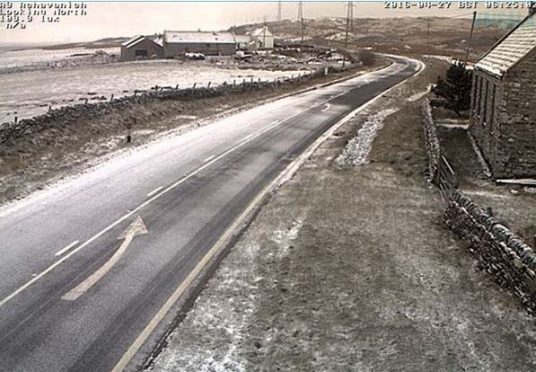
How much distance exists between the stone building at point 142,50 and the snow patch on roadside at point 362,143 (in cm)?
9205

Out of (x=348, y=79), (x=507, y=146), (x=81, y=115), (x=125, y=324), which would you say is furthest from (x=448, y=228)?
(x=348, y=79)

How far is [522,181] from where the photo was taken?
21406 millimetres

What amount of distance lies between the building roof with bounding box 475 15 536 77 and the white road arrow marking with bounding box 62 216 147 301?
14.8m

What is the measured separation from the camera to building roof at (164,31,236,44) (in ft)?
401

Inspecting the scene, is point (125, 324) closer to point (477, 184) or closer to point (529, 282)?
point (529, 282)

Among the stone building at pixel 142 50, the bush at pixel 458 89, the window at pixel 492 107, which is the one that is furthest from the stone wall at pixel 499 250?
the stone building at pixel 142 50

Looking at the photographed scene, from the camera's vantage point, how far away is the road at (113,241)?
9.89 metres

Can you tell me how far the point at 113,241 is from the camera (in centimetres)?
1438

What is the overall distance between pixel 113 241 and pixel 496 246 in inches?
354

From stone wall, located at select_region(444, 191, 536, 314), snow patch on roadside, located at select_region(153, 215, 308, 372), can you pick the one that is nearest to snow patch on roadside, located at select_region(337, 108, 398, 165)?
stone wall, located at select_region(444, 191, 536, 314)

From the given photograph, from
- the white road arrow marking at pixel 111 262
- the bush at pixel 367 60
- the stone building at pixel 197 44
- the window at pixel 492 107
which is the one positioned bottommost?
the white road arrow marking at pixel 111 262

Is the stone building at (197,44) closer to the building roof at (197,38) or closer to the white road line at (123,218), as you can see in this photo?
the building roof at (197,38)

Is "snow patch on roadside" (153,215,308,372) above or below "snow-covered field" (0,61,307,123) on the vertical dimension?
below

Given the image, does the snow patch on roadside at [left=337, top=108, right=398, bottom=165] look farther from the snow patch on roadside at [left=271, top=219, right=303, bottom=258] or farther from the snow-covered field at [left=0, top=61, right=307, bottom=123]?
the snow-covered field at [left=0, top=61, right=307, bottom=123]
